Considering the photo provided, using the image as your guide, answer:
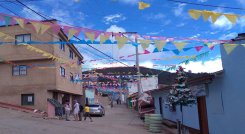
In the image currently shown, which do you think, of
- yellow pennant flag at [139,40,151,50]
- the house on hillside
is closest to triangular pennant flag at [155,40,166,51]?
yellow pennant flag at [139,40,151,50]

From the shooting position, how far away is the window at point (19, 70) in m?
34.9

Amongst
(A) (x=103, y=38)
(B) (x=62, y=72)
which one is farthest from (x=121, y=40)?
(B) (x=62, y=72)

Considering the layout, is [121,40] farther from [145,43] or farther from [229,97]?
[229,97]

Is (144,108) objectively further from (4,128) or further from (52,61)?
(4,128)

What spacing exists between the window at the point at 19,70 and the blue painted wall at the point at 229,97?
22.6 meters

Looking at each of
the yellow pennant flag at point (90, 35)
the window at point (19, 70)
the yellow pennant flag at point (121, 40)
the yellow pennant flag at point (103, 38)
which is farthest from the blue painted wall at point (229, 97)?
the window at point (19, 70)

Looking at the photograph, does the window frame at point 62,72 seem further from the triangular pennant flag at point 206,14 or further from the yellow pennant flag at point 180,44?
the triangular pennant flag at point 206,14

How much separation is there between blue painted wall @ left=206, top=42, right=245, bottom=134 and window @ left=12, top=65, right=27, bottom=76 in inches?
890

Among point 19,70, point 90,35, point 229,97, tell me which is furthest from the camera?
point 19,70

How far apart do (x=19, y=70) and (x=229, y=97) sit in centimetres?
2517

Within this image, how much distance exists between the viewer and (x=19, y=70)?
115ft

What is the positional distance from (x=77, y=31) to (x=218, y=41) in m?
4.31

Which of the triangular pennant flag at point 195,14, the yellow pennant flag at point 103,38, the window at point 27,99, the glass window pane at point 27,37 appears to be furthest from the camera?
the window at point 27,99

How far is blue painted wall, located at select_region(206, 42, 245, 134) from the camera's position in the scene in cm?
1347
